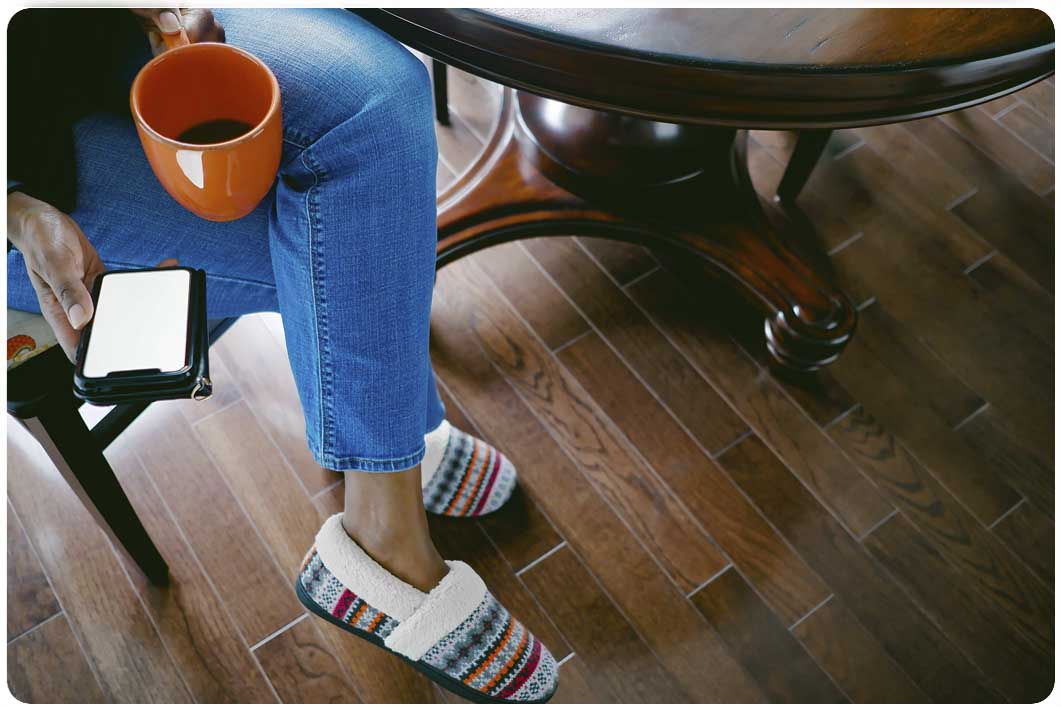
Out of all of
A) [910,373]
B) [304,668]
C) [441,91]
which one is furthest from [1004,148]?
[304,668]

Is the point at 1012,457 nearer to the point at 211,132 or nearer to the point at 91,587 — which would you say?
the point at 211,132

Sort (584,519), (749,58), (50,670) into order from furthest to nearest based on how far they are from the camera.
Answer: (584,519)
(50,670)
(749,58)

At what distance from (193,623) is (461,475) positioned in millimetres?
313

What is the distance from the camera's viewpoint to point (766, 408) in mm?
1025

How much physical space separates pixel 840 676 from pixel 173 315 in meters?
0.73

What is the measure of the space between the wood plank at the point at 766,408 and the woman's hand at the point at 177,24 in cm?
63

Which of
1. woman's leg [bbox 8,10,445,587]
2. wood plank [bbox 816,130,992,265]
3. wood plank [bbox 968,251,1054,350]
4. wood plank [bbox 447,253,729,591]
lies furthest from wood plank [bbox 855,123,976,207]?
woman's leg [bbox 8,10,445,587]

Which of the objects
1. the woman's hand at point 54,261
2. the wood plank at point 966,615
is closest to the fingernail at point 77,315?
the woman's hand at point 54,261

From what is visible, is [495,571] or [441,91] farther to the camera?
[441,91]

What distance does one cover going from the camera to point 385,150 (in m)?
0.59

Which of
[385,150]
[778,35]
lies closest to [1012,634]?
[778,35]

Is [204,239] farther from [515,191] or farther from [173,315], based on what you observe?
[515,191]

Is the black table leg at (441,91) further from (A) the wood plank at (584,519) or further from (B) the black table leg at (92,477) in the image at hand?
(B) the black table leg at (92,477)

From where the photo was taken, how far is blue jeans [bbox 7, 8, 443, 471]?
→ 23.0 inches
